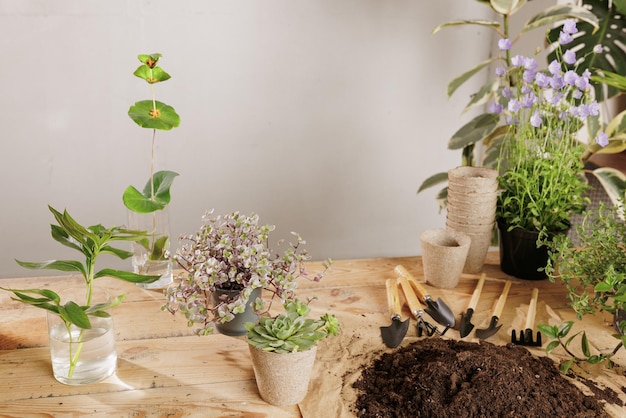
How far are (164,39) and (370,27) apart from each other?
862 millimetres

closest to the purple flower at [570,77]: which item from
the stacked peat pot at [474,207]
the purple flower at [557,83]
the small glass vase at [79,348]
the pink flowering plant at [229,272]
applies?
the purple flower at [557,83]

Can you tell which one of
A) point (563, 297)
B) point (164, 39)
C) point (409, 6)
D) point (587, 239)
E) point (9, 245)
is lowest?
point (9, 245)

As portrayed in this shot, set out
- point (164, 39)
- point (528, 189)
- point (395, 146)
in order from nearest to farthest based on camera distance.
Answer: point (528, 189), point (164, 39), point (395, 146)

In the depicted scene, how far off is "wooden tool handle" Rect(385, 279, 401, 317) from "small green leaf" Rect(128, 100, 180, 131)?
639 millimetres

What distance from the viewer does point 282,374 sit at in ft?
3.26

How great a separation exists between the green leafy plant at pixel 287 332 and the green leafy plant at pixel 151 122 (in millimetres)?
430

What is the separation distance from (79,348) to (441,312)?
763 millimetres

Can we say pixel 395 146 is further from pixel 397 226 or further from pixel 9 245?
pixel 9 245

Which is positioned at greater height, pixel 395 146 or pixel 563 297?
pixel 395 146

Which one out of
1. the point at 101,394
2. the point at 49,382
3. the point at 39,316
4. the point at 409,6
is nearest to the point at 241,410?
the point at 101,394

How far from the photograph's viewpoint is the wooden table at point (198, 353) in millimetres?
1022

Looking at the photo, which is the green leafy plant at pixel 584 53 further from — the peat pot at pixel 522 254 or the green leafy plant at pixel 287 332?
the green leafy plant at pixel 287 332

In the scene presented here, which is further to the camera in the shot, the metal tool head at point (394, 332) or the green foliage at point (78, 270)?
the metal tool head at point (394, 332)

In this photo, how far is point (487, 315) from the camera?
4.51 ft
